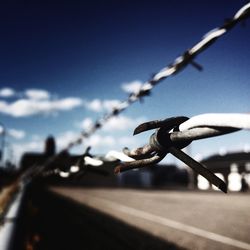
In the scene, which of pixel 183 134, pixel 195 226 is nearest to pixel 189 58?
pixel 183 134

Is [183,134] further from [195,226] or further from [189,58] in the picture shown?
[195,226]

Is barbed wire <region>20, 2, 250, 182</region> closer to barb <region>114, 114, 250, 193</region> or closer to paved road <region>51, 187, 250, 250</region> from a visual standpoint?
barb <region>114, 114, 250, 193</region>

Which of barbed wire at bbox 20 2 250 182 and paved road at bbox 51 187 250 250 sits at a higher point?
barbed wire at bbox 20 2 250 182

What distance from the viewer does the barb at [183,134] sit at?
0.72 meters

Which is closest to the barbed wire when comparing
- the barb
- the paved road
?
the barb

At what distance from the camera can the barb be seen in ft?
2.37

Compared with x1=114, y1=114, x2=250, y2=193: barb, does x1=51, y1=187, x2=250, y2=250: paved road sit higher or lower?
lower

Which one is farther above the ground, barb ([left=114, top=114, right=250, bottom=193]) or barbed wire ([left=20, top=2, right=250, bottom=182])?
barbed wire ([left=20, top=2, right=250, bottom=182])

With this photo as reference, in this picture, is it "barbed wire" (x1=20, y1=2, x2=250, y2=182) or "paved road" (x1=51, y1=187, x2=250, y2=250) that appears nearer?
"barbed wire" (x1=20, y1=2, x2=250, y2=182)

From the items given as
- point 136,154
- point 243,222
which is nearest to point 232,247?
point 243,222

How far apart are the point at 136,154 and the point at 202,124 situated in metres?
0.35

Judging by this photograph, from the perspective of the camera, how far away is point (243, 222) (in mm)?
14688

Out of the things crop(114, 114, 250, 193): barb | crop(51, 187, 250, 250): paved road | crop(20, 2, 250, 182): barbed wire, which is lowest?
crop(51, 187, 250, 250): paved road

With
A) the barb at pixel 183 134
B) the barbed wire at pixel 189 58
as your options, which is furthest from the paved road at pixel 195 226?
the barb at pixel 183 134
